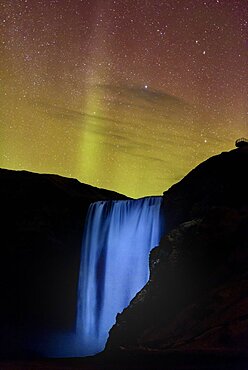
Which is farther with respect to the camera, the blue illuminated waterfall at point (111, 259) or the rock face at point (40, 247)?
the rock face at point (40, 247)

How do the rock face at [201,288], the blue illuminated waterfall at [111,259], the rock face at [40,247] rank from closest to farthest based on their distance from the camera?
the rock face at [201,288] → the blue illuminated waterfall at [111,259] → the rock face at [40,247]

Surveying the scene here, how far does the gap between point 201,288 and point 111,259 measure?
1451 centimetres

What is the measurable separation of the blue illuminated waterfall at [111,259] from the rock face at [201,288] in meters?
7.07

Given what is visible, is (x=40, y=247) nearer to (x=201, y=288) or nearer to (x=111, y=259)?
(x=111, y=259)

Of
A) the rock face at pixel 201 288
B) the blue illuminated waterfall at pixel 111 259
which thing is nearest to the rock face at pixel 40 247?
the blue illuminated waterfall at pixel 111 259

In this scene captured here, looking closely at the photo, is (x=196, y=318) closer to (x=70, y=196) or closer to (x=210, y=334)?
(x=210, y=334)

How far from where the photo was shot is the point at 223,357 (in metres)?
8.24

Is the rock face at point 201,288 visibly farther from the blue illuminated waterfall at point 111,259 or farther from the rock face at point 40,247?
the rock face at point 40,247

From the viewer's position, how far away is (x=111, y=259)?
26.6 meters

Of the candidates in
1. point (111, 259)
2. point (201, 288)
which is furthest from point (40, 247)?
point (201, 288)

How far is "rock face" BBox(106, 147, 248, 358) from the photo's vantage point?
980 cm

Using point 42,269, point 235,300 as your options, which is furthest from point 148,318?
point 42,269

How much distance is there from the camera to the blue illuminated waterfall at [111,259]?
935 inches

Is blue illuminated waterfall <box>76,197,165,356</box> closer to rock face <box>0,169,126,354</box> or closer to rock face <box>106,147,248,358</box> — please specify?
rock face <box>0,169,126,354</box>
